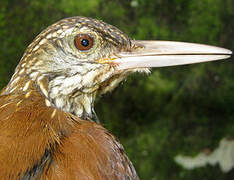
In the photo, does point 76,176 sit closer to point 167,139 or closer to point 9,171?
point 9,171

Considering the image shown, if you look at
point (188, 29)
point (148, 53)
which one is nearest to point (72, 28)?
point (148, 53)

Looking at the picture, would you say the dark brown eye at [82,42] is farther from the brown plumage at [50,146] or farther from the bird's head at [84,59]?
the brown plumage at [50,146]

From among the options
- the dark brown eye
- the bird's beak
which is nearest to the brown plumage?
the dark brown eye

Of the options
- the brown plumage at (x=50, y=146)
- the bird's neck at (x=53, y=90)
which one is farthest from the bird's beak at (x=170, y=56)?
the brown plumage at (x=50, y=146)

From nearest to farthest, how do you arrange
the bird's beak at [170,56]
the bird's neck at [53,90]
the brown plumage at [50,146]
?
the brown plumage at [50,146]
the bird's neck at [53,90]
the bird's beak at [170,56]

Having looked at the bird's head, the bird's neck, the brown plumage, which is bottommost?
the brown plumage

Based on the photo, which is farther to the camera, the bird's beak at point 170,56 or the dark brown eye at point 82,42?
the bird's beak at point 170,56

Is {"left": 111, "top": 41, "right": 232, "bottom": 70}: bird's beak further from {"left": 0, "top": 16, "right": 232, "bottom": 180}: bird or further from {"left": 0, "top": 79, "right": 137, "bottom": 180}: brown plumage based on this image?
{"left": 0, "top": 79, "right": 137, "bottom": 180}: brown plumage

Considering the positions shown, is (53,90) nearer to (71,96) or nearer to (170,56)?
(71,96)

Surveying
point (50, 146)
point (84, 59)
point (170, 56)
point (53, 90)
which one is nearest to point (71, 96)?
point (53, 90)
